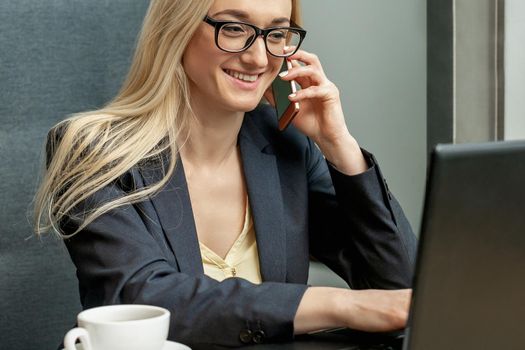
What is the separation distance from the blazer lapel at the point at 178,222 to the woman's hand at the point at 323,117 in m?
0.28

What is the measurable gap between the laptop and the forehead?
85 centimetres

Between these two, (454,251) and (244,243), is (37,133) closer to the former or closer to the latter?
(244,243)

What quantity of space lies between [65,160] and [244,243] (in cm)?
37

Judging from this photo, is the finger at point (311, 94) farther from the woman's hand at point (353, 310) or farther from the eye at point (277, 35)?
the woman's hand at point (353, 310)

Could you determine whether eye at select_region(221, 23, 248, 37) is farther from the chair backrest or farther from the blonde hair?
the chair backrest

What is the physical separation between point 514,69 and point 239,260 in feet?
2.45

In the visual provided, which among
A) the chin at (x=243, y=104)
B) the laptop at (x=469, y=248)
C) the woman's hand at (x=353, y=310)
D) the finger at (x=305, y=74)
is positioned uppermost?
the finger at (x=305, y=74)

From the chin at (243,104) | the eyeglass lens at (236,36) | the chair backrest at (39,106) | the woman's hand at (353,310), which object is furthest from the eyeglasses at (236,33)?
the woman's hand at (353,310)

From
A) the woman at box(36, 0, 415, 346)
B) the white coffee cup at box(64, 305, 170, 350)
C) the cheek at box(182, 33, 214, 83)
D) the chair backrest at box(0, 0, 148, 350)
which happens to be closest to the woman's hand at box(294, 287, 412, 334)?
the woman at box(36, 0, 415, 346)

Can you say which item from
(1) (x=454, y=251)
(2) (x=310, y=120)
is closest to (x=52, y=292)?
(2) (x=310, y=120)

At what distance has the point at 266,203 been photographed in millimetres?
1683

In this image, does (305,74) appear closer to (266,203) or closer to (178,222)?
(266,203)

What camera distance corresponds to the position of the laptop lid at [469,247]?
2.50ft

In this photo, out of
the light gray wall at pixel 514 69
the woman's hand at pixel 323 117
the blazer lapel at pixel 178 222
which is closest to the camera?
the blazer lapel at pixel 178 222
